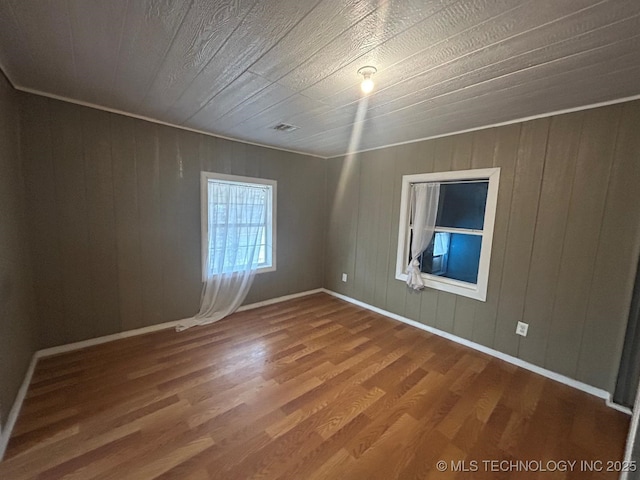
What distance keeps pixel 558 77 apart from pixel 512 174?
94 cm

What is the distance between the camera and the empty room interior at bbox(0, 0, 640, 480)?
1.36m

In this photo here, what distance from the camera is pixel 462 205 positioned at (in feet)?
9.53

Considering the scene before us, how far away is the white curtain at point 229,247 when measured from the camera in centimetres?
318

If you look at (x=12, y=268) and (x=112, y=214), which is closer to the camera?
(x=12, y=268)

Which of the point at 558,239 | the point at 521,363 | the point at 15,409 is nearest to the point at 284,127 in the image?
the point at 558,239

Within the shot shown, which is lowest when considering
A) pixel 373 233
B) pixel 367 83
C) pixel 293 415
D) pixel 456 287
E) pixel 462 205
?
pixel 293 415

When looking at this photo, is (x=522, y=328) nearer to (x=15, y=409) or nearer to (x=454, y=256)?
(x=454, y=256)

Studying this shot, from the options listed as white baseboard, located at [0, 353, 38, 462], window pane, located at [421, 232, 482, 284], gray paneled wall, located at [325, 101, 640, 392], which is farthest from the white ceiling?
white baseboard, located at [0, 353, 38, 462]

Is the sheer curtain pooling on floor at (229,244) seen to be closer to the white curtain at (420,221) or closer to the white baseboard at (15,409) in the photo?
the white baseboard at (15,409)

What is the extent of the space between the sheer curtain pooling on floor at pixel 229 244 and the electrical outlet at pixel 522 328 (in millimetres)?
3072

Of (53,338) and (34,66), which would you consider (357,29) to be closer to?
(34,66)

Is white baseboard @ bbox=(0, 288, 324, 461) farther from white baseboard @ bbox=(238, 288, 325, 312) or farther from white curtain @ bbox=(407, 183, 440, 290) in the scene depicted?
white curtain @ bbox=(407, 183, 440, 290)

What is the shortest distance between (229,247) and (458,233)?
2.79m

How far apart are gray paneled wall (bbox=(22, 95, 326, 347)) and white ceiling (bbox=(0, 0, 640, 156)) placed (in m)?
0.33
